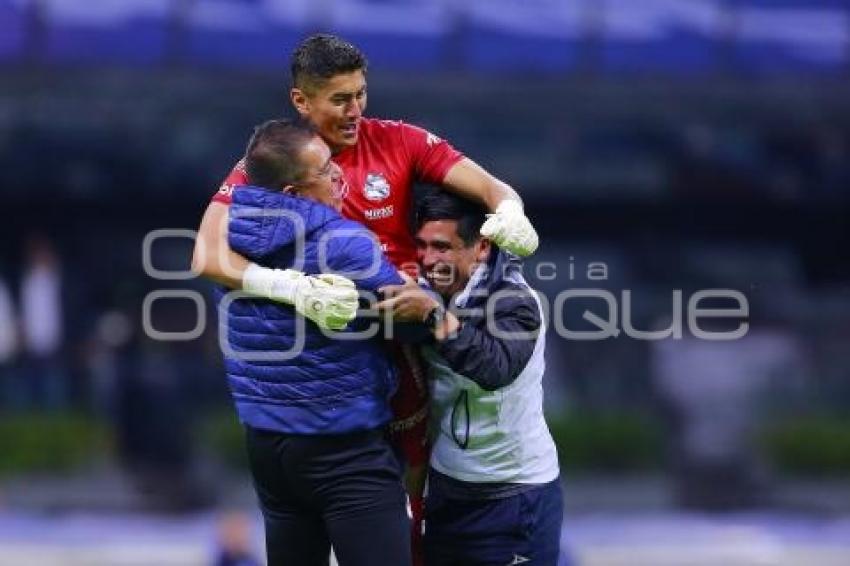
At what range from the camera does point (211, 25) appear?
33.0ft

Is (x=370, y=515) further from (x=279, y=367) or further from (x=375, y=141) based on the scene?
(x=375, y=141)

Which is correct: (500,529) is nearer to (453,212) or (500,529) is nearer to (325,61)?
(453,212)

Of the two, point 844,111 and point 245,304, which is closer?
point 245,304

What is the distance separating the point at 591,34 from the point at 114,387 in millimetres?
3432

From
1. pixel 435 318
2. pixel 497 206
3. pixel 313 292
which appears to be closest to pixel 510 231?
pixel 497 206

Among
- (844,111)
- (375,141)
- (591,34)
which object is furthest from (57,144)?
(375,141)

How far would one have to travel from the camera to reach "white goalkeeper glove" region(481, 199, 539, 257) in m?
3.69

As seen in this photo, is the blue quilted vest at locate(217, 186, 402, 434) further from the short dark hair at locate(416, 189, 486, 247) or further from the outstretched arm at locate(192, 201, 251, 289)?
the short dark hair at locate(416, 189, 486, 247)

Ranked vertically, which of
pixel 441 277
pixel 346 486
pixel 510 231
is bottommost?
pixel 346 486

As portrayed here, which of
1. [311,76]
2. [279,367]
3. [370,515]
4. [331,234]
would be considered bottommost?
[370,515]

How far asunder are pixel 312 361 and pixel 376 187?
20.4 inches

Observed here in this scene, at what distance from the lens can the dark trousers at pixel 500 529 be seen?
387cm

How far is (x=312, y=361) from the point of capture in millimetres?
3465

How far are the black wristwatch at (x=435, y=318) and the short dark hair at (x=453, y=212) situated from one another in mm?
282
